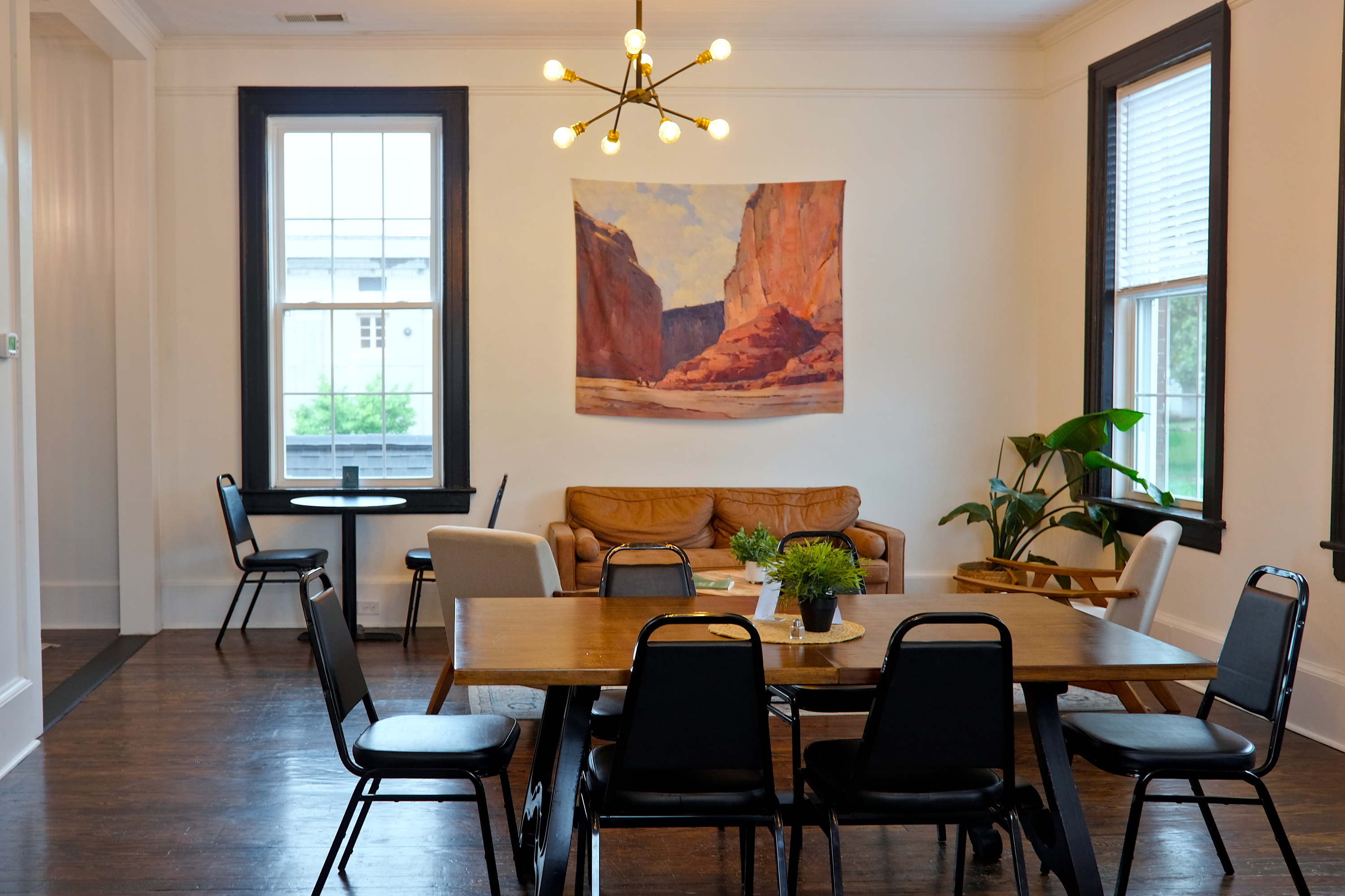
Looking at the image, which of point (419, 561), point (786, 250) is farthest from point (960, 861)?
point (786, 250)

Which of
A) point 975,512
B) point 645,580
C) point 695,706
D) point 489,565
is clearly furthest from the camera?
point 975,512

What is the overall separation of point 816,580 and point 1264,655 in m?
1.23

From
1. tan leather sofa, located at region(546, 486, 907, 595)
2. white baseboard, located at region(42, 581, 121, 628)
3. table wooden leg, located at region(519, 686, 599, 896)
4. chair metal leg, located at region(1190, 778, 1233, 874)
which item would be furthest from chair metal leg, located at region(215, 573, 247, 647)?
chair metal leg, located at region(1190, 778, 1233, 874)

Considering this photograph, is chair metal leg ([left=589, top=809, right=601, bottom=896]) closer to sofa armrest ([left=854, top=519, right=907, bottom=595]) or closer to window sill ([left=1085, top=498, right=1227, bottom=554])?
window sill ([left=1085, top=498, right=1227, bottom=554])

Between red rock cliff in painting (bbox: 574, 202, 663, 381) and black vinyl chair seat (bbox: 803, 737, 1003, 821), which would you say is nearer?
black vinyl chair seat (bbox: 803, 737, 1003, 821)

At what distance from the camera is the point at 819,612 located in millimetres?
2922

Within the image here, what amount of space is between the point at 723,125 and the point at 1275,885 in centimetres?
336

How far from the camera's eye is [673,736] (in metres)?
2.42

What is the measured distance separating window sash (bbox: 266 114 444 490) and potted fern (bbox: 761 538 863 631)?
13.2 ft

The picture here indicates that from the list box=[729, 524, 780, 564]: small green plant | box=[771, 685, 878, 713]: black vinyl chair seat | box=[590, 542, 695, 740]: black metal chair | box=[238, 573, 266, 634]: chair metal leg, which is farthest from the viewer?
box=[238, 573, 266, 634]: chair metal leg

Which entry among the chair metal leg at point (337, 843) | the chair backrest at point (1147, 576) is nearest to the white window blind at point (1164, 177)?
the chair backrest at point (1147, 576)

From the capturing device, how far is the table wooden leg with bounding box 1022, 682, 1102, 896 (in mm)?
2738

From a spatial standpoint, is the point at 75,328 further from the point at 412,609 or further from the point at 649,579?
the point at 649,579

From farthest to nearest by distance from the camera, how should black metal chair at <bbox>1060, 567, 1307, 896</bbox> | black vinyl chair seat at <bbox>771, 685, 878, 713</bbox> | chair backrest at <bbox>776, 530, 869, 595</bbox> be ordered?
black vinyl chair seat at <bbox>771, 685, 878, 713</bbox>
chair backrest at <bbox>776, 530, 869, 595</bbox>
black metal chair at <bbox>1060, 567, 1307, 896</bbox>
